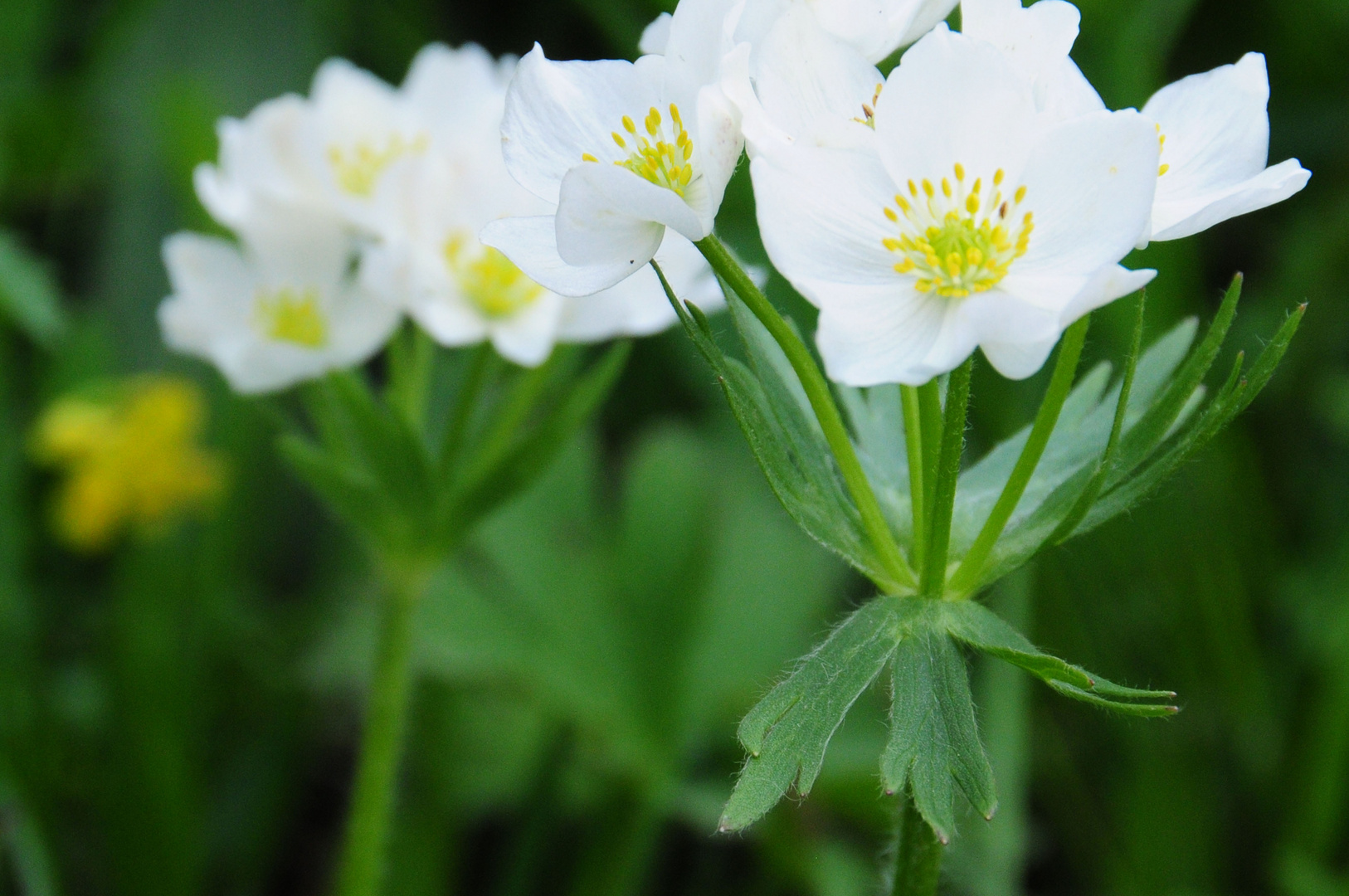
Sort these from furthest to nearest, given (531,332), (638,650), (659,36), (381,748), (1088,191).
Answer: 1. (638,650)
2. (381,748)
3. (531,332)
4. (659,36)
5. (1088,191)

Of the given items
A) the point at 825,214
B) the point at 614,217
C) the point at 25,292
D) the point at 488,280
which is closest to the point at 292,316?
the point at 488,280

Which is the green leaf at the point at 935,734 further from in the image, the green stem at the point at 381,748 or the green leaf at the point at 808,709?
the green stem at the point at 381,748

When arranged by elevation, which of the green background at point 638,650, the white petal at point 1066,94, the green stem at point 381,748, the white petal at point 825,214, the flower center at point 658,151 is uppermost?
the flower center at point 658,151

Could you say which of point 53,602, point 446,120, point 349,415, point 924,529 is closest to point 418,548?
point 349,415

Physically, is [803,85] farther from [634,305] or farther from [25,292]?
[25,292]

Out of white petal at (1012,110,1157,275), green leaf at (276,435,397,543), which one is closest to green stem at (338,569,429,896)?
green leaf at (276,435,397,543)

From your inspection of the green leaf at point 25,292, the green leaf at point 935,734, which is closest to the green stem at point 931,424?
the green leaf at point 935,734
